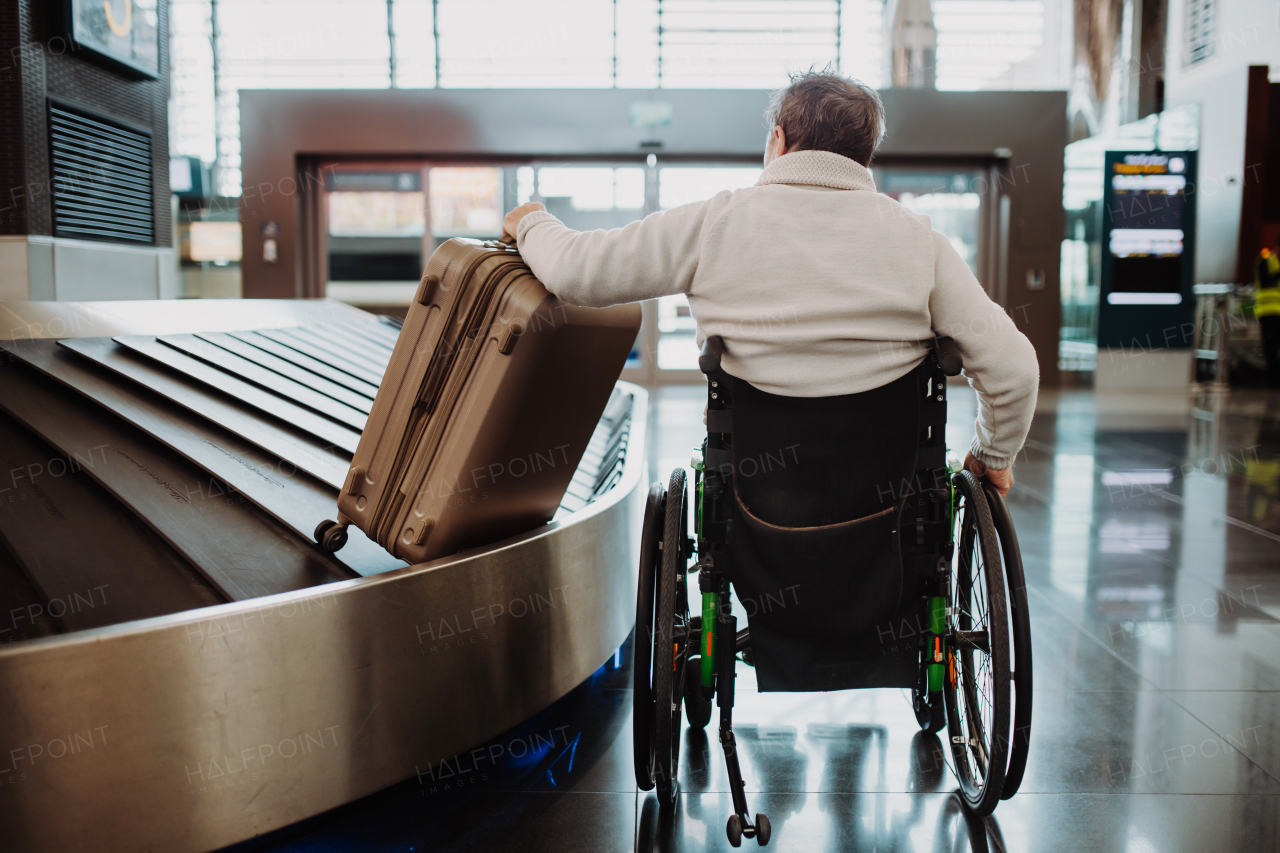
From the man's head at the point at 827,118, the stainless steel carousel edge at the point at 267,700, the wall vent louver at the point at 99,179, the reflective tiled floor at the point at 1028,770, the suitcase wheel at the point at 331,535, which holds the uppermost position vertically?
the wall vent louver at the point at 99,179

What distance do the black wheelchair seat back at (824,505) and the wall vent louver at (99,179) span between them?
529 cm

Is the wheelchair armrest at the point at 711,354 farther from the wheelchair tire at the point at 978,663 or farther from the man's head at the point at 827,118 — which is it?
the wheelchair tire at the point at 978,663

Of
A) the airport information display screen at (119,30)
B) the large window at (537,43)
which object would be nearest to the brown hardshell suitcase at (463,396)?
the airport information display screen at (119,30)

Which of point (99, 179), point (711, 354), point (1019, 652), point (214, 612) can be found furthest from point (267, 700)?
point (99, 179)

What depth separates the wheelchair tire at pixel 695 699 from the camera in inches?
88.2

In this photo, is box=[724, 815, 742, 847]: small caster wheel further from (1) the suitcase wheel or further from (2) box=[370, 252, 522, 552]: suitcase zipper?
(1) the suitcase wheel

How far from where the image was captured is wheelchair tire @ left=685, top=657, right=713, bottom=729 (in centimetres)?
224

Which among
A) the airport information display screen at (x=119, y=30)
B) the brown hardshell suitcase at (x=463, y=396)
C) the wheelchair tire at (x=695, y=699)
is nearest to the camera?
the brown hardshell suitcase at (x=463, y=396)

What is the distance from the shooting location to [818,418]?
1872mm

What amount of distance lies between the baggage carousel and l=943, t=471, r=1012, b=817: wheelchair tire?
3.12 feet

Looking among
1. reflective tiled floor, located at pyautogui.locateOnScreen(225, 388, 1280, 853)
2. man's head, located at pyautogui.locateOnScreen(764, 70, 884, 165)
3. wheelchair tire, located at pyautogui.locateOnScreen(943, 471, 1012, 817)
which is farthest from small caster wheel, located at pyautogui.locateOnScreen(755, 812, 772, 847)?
man's head, located at pyautogui.locateOnScreen(764, 70, 884, 165)

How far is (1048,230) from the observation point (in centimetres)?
1270

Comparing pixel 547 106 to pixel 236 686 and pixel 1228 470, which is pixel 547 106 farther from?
pixel 236 686

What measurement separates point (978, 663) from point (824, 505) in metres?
0.80
